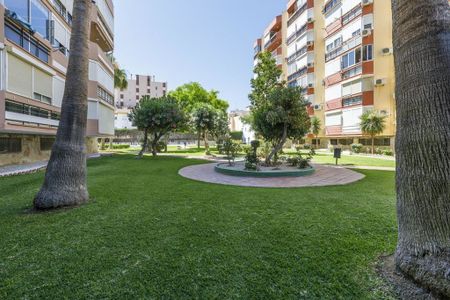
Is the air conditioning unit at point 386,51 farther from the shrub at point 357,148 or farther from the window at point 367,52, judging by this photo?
the shrub at point 357,148

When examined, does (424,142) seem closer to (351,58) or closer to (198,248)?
(198,248)

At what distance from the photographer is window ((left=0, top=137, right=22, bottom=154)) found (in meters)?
14.8

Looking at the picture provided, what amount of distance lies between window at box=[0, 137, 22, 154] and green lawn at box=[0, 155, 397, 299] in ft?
37.5

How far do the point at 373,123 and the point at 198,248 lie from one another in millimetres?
28633

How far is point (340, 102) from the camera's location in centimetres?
3294

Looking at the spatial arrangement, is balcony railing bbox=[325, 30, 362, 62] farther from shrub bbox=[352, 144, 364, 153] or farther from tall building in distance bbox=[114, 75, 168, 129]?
tall building in distance bbox=[114, 75, 168, 129]

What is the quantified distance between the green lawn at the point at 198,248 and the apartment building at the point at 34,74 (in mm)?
A: 8798

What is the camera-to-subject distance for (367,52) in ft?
94.0

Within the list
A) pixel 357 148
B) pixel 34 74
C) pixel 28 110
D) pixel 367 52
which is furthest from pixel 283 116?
pixel 367 52

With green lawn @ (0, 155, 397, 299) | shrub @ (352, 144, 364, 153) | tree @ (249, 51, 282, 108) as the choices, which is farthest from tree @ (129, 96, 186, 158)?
shrub @ (352, 144, 364, 153)

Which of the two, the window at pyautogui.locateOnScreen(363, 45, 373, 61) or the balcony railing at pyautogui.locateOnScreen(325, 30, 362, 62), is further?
the balcony railing at pyautogui.locateOnScreen(325, 30, 362, 62)

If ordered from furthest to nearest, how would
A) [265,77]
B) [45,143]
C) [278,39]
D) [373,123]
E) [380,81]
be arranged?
1. [278,39]
2. [380,81]
3. [265,77]
4. [373,123]
5. [45,143]

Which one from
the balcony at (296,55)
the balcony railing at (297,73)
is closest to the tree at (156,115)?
the balcony railing at (297,73)

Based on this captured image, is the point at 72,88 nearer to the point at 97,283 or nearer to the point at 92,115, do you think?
the point at 97,283
